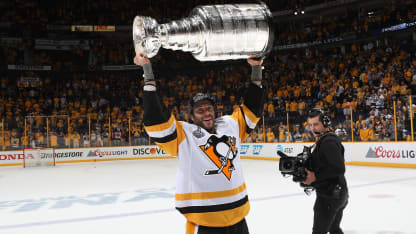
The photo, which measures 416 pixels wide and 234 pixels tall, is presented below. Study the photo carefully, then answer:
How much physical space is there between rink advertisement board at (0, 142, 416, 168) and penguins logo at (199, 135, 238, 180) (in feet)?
34.3

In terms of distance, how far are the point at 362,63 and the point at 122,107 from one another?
550 inches

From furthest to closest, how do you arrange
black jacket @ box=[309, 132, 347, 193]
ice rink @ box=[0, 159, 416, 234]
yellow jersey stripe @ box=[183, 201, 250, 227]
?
ice rink @ box=[0, 159, 416, 234], black jacket @ box=[309, 132, 347, 193], yellow jersey stripe @ box=[183, 201, 250, 227]

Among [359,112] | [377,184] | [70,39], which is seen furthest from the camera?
[70,39]

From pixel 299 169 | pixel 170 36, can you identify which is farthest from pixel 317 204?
pixel 170 36

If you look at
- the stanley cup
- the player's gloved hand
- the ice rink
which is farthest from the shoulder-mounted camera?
the ice rink

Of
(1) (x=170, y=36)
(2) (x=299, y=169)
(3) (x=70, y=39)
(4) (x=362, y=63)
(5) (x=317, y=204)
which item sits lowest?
(5) (x=317, y=204)

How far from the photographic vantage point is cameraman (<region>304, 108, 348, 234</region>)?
3.16 meters

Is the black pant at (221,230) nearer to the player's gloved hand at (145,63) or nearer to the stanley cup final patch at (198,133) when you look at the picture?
Answer: the stanley cup final patch at (198,133)

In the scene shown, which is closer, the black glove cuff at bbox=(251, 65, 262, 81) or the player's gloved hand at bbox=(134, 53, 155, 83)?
the player's gloved hand at bbox=(134, 53, 155, 83)

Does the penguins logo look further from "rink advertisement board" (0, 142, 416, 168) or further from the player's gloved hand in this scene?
"rink advertisement board" (0, 142, 416, 168)

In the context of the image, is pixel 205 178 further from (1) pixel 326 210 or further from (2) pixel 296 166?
(1) pixel 326 210

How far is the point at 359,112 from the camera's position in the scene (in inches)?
528

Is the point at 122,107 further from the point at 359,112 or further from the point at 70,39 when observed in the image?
the point at 359,112

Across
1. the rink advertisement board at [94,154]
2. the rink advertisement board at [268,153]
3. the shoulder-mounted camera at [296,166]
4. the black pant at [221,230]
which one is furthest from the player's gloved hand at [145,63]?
the rink advertisement board at [94,154]
